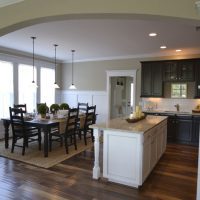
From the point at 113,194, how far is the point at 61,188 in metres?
0.83

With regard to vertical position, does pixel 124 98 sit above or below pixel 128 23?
below

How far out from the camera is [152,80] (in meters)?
6.33

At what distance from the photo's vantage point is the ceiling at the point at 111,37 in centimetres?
373

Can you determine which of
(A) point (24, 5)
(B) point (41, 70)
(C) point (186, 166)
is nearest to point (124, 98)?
(B) point (41, 70)

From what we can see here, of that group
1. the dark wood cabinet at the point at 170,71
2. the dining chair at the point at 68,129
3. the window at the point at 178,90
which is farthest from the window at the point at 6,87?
the window at the point at 178,90

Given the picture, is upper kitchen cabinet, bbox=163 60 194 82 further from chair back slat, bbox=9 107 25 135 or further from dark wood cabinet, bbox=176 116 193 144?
chair back slat, bbox=9 107 25 135

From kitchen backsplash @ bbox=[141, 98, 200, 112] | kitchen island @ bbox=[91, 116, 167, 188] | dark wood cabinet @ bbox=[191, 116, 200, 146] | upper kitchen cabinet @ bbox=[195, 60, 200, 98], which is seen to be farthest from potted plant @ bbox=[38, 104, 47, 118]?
upper kitchen cabinet @ bbox=[195, 60, 200, 98]

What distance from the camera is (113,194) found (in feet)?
9.75

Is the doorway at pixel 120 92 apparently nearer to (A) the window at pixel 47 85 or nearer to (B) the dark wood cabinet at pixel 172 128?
(B) the dark wood cabinet at pixel 172 128

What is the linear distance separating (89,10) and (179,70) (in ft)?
15.2

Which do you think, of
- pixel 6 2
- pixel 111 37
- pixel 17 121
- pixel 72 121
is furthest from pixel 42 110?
pixel 6 2

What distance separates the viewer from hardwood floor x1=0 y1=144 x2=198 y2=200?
293cm

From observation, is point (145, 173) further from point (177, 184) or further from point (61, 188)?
point (61, 188)

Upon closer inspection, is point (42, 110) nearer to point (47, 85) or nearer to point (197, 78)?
point (47, 85)
